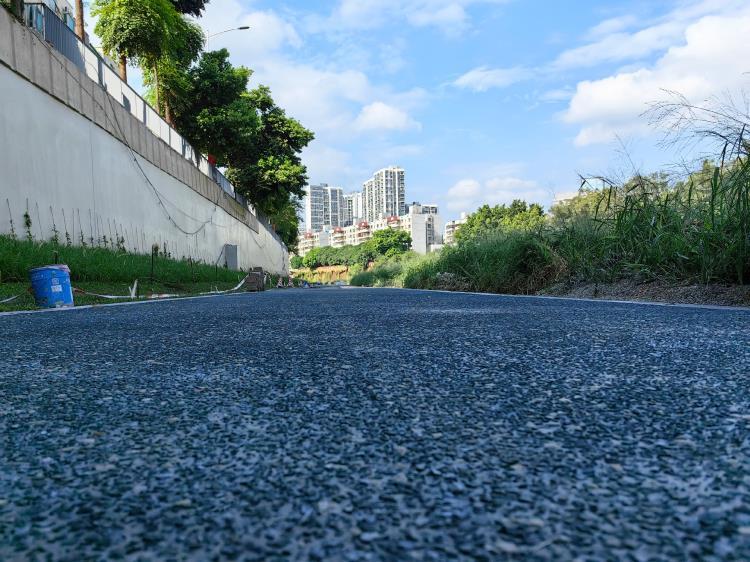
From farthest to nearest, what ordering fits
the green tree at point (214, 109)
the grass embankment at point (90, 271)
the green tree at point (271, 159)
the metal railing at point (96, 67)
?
the green tree at point (271, 159), the green tree at point (214, 109), the metal railing at point (96, 67), the grass embankment at point (90, 271)

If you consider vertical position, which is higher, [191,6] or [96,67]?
[191,6]

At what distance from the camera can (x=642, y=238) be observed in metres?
6.02

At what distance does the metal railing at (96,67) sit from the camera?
30.5 ft

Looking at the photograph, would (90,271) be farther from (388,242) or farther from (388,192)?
(388,192)

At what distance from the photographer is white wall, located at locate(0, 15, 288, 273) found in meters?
8.04

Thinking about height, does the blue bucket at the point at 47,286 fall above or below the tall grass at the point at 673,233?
below

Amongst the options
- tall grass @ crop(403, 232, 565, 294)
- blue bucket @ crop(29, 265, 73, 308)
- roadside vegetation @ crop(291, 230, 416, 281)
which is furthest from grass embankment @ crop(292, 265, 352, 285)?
blue bucket @ crop(29, 265, 73, 308)

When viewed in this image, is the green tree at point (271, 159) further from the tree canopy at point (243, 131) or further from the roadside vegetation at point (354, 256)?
the roadside vegetation at point (354, 256)

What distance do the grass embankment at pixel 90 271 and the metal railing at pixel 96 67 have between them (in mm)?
3857

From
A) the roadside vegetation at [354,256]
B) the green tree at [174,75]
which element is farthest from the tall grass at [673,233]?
the roadside vegetation at [354,256]

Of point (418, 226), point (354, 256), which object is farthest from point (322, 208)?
point (354, 256)

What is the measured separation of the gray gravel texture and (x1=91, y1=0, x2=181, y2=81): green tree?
51.6 ft

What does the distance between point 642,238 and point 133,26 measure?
14417 millimetres

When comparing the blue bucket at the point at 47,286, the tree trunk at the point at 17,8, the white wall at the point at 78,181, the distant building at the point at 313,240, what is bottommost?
the blue bucket at the point at 47,286
